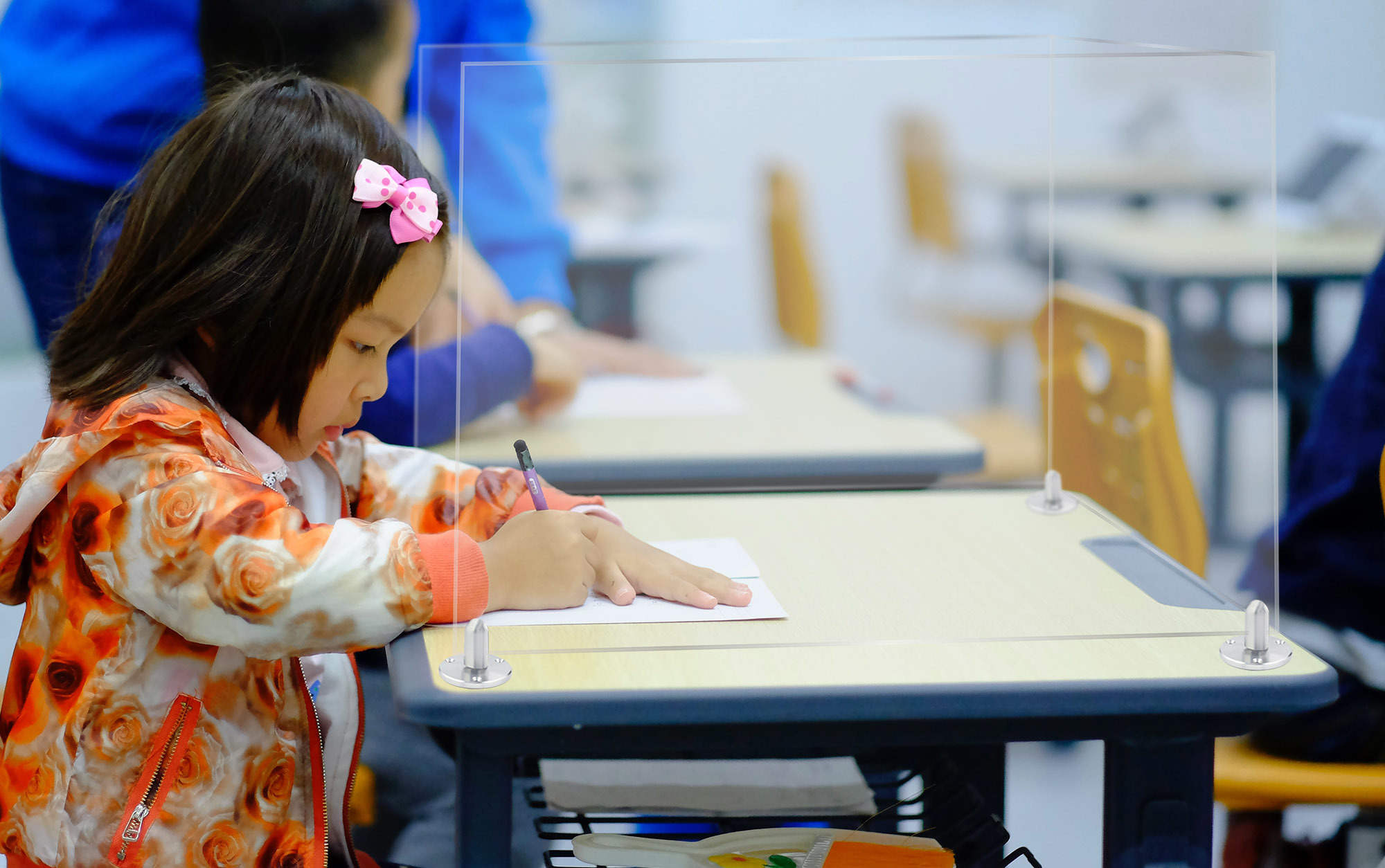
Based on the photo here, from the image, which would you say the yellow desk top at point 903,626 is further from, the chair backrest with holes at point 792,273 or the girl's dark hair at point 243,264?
the chair backrest with holes at point 792,273

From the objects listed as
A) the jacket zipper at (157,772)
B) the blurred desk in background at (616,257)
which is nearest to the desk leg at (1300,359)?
the blurred desk in background at (616,257)

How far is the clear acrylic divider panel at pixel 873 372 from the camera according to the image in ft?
3.13

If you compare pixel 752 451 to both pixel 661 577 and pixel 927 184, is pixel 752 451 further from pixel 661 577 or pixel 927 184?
pixel 927 184

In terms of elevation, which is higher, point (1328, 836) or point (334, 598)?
point (334, 598)

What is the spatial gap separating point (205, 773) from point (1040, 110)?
93 cm

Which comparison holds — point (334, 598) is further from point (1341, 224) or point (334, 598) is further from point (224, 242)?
point (1341, 224)

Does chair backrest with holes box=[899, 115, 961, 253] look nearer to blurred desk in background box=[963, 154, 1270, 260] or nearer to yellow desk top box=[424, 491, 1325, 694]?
blurred desk in background box=[963, 154, 1270, 260]

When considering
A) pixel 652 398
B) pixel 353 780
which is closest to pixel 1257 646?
pixel 353 780

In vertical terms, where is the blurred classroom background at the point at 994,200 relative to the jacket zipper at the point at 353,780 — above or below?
above

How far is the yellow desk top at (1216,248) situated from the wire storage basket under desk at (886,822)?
1.78 m

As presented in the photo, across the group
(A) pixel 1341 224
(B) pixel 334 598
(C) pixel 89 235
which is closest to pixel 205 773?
(B) pixel 334 598

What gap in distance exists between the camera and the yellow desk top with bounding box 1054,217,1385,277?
2820mm

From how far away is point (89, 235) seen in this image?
4.58 feet

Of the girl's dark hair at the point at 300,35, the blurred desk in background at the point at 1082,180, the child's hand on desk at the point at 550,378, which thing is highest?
the girl's dark hair at the point at 300,35
